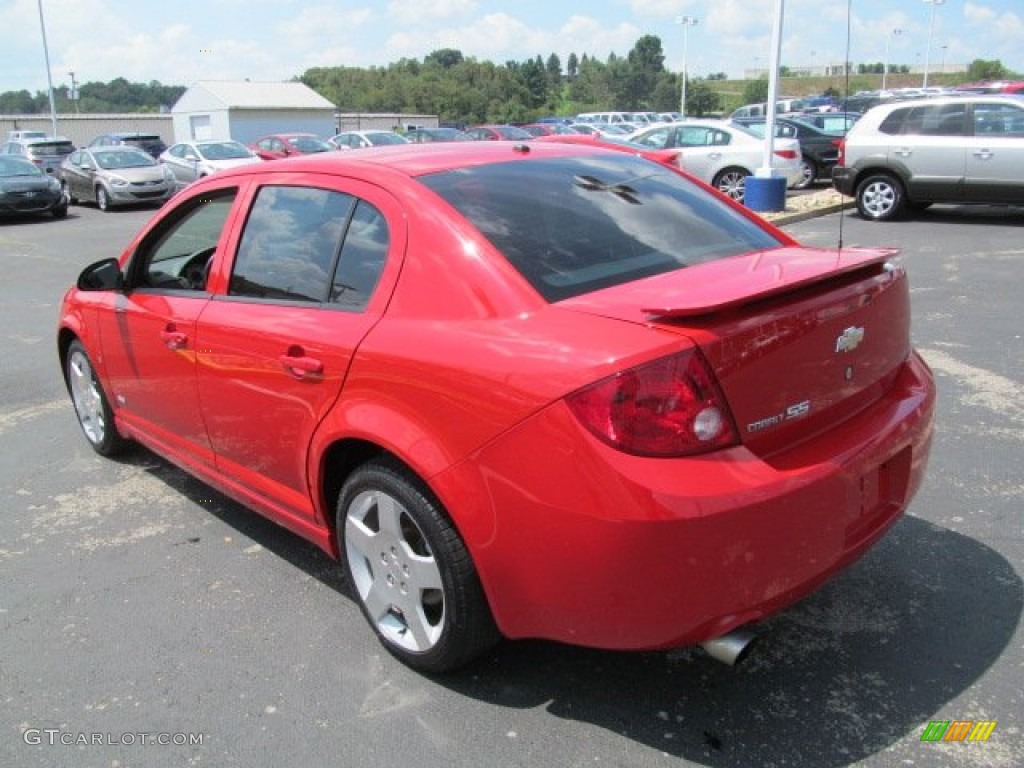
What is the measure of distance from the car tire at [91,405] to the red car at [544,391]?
1264 millimetres

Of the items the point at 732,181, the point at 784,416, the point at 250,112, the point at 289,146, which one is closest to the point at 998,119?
the point at 732,181

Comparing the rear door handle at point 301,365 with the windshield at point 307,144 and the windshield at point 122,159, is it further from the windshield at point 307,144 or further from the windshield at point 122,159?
the windshield at point 307,144

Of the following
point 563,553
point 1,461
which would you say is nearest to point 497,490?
point 563,553

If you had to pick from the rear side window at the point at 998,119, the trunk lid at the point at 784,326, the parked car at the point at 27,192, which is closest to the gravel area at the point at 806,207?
the rear side window at the point at 998,119

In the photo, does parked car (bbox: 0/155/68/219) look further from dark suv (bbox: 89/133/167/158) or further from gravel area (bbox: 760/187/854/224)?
gravel area (bbox: 760/187/854/224)

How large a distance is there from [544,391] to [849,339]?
39.3 inches

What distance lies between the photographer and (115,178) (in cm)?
2050

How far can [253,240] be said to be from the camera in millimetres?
3498

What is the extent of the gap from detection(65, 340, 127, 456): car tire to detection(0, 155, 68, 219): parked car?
16.1 meters

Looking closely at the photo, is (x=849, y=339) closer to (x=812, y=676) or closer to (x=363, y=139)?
(x=812, y=676)

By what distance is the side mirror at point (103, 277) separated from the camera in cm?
420

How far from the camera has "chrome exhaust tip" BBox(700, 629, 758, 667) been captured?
2.32m

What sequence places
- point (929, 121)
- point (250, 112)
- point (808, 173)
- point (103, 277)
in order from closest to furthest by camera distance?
point (103, 277)
point (929, 121)
point (808, 173)
point (250, 112)

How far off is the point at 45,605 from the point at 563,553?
233 cm
